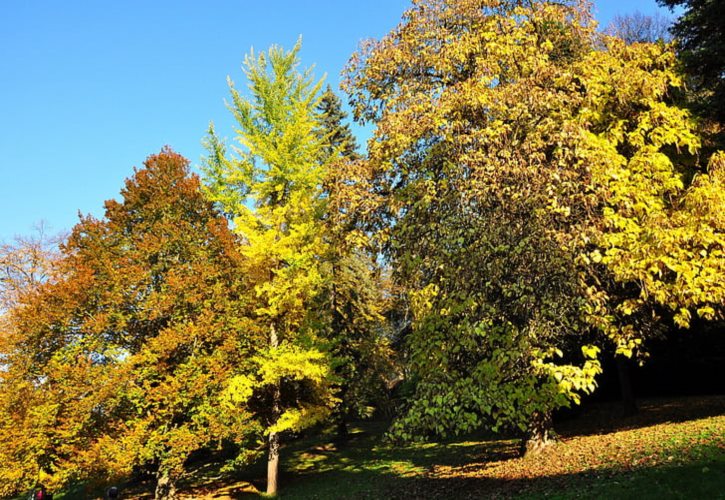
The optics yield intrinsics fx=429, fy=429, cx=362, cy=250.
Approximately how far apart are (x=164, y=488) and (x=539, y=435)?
1046 centimetres

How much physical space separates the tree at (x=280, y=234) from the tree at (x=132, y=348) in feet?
2.87

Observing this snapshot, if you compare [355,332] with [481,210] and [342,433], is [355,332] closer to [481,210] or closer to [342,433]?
[342,433]

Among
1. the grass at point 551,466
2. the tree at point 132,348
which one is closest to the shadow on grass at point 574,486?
the grass at point 551,466

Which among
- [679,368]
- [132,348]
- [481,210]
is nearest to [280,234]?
[132,348]

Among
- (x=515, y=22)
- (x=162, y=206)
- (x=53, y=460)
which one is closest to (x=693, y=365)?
(x=515, y=22)

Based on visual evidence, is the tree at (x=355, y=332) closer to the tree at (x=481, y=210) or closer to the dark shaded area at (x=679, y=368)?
the tree at (x=481, y=210)

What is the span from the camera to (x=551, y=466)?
8562 mm

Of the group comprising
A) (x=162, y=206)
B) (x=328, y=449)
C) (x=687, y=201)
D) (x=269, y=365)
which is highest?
(x=162, y=206)

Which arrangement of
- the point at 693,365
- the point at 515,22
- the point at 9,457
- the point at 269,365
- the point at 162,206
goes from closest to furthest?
the point at 515,22, the point at 9,457, the point at 269,365, the point at 162,206, the point at 693,365

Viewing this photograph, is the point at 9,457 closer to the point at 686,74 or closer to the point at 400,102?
the point at 400,102

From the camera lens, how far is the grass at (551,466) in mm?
6467

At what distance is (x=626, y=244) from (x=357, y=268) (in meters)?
13.3

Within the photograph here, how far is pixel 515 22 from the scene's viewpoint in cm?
888

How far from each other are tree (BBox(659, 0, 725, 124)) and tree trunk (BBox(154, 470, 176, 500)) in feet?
53.1
